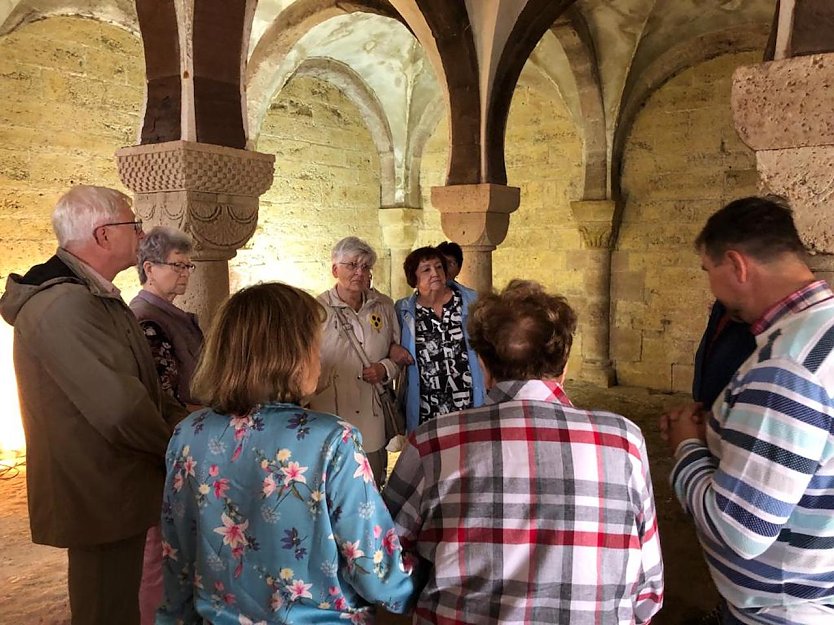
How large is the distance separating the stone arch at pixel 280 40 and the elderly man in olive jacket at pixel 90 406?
4.21m

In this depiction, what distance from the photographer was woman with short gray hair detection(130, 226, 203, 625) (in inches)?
76.6

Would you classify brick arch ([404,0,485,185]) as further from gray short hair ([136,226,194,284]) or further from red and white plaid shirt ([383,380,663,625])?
red and white plaid shirt ([383,380,663,625])

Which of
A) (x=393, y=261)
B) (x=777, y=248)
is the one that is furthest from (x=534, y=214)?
(x=777, y=248)

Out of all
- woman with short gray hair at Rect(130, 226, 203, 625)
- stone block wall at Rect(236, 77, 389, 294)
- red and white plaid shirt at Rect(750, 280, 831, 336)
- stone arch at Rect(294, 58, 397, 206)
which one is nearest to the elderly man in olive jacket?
woman with short gray hair at Rect(130, 226, 203, 625)

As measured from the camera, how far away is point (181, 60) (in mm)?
2789

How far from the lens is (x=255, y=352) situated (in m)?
1.10

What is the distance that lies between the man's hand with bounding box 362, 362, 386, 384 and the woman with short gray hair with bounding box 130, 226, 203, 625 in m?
0.80

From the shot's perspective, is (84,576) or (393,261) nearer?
(84,576)

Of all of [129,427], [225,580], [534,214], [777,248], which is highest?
[534,214]

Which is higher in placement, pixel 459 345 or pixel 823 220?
pixel 823 220

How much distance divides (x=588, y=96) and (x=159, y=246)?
5.94 meters

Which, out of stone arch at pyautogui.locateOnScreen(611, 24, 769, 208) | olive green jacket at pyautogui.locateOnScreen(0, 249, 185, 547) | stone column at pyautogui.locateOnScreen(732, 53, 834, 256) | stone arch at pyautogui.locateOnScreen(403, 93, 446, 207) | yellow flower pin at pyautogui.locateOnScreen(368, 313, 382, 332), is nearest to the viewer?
olive green jacket at pyautogui.locateOnScreen(0, 249, 185, 547)

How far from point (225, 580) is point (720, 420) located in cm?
102

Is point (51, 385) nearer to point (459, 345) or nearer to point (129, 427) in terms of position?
point (129, 427)
